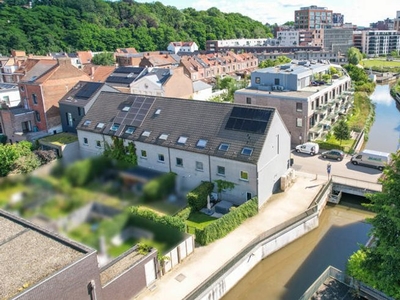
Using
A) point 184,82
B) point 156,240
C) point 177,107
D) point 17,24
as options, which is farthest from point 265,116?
point 17,24

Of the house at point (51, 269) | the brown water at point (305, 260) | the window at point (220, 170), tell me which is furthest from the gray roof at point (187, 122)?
the house at point (51, 269)

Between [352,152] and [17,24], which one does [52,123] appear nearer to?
[352,152]

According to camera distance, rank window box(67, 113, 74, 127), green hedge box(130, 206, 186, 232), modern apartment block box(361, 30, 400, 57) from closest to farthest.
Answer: green hedge box(130, 206, 186, 232) < window box(67, 113, 74, 127) < modern apartment block box(361, 30, 400, 57)

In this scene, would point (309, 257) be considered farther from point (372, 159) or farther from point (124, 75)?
point (124, 75)

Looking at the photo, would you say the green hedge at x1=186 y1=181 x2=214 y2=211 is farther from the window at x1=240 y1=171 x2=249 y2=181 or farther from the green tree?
the green tree

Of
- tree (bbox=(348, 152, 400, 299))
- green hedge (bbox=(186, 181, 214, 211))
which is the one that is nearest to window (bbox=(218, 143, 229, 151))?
green hedge (bbox=(186, 181, 214, 211))

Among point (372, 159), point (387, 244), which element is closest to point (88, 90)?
point (372, 159)
